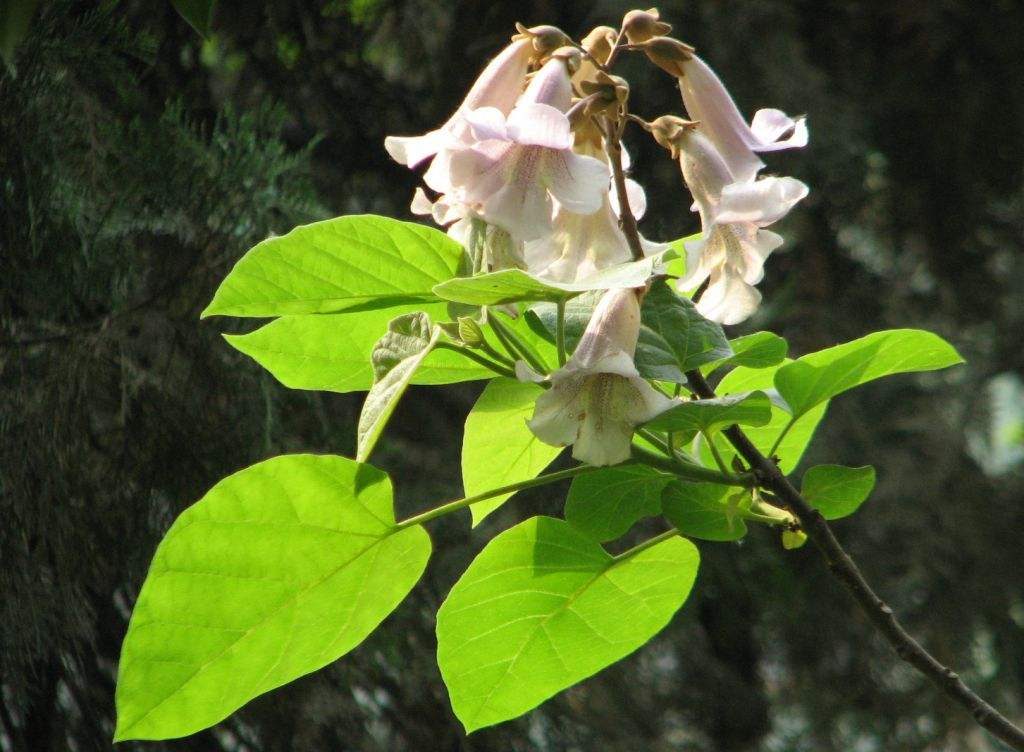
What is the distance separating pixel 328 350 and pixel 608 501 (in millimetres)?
186

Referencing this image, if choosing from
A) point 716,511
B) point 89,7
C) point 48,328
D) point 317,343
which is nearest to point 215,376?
point 48,328

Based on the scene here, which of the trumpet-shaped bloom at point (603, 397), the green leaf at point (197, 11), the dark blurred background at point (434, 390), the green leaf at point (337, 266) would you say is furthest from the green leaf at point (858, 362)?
the dark blurred background at point (434, 390)

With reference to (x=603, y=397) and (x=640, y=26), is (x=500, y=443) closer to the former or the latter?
(x=603, y=397)

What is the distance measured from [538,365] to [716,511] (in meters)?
0.13

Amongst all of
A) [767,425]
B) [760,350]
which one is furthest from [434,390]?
[760,350]

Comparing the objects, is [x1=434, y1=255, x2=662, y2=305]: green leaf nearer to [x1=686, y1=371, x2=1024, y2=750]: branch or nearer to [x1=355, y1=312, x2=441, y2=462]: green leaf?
[x1=355, y1=312, x2=441, y2=462]: green leaf

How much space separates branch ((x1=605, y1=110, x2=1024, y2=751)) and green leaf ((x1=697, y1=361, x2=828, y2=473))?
119 mm

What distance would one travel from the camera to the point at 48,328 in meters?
1.16

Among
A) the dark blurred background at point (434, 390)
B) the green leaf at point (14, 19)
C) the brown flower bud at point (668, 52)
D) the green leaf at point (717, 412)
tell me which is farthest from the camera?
the dark blurred background at point (434, 390)

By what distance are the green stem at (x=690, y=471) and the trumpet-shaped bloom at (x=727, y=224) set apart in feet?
0.28

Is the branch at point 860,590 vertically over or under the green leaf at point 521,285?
under

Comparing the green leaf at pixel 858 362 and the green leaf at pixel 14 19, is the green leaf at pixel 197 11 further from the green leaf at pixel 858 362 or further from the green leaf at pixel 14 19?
the green leaf at pixel 858 362

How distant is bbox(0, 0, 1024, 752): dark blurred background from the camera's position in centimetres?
114

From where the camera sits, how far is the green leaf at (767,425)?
0.74 meters
